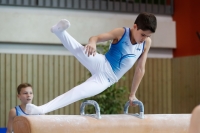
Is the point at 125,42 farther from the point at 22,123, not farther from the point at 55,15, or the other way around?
the point at 55,15

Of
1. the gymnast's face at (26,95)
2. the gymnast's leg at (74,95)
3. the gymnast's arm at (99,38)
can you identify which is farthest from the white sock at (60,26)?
the gymnast's face at (26,95)

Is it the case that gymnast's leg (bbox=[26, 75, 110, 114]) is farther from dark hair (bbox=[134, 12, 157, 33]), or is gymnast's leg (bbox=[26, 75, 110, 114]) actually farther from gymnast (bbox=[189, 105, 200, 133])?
gymnast (bbox=[189, 105, 200, 133])

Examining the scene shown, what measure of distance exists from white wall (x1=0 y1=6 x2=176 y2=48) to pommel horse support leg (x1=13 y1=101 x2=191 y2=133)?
19.9ft

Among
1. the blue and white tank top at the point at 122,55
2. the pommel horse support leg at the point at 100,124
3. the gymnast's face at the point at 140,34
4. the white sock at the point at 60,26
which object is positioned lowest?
the pommel horse support leg at the point at 100,124

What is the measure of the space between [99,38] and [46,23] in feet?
19.8

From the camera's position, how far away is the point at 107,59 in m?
5.44

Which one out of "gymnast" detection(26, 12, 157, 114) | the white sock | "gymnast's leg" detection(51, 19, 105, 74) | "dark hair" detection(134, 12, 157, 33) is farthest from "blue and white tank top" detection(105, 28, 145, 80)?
the white sock

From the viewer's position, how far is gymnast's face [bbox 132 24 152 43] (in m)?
5.30

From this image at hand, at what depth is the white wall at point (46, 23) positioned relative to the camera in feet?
35.3

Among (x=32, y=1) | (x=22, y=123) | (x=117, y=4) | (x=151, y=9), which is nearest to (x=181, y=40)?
(x=151, y=9)

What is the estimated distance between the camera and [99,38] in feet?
17.0

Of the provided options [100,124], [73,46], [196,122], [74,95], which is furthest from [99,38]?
[196,122]

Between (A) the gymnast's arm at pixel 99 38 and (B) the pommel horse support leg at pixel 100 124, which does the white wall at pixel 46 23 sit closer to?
(A) the gymnast's arm at pixel 99 38

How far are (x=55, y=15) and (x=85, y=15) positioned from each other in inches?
33.1
